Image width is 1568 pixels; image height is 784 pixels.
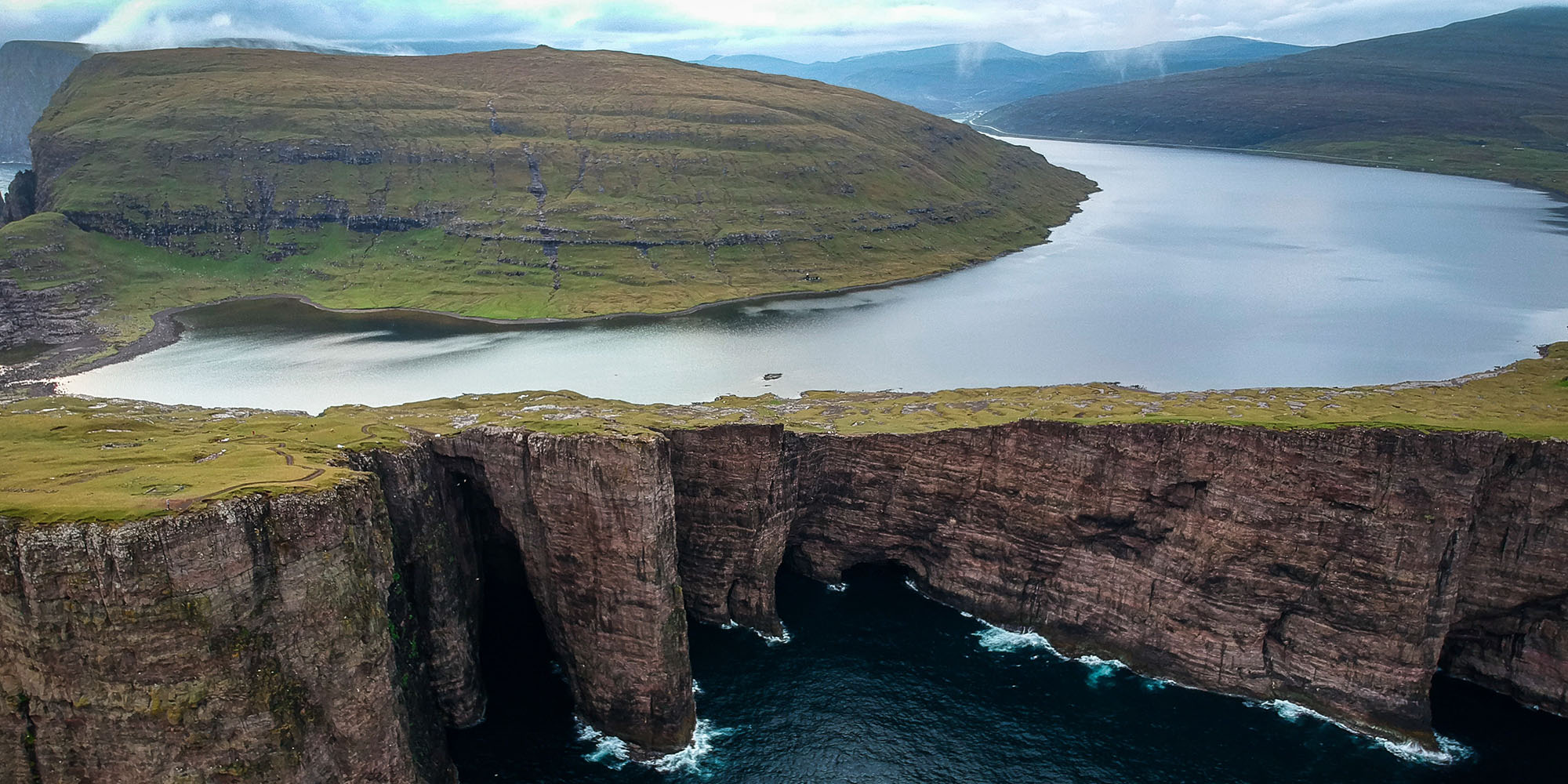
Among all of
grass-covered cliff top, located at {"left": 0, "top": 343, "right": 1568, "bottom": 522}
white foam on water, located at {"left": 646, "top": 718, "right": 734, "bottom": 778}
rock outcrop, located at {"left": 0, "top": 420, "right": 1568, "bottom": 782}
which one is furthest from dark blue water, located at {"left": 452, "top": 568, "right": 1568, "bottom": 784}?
grass-covered cliff top, located at {"left": 0, "top": 343, "right": 1568, "bottom": 522}

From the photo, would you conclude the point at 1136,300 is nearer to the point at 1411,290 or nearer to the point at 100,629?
the point at 1411,290

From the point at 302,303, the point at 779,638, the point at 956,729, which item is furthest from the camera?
the point at 302,303

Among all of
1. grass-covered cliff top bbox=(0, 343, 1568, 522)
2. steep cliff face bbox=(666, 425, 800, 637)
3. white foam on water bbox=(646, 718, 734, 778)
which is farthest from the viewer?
steep cliff face bbox=(666, 425, 800, 637)

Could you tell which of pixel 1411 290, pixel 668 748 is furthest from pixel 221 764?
pixel 1411 290

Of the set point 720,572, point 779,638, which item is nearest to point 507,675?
point 720,572

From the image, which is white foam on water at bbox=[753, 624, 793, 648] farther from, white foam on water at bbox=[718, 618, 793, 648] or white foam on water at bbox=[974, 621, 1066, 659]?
white foam on water at bbox=[974, 621, 1066, 659]

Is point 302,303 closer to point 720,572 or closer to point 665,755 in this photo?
point 720,572
